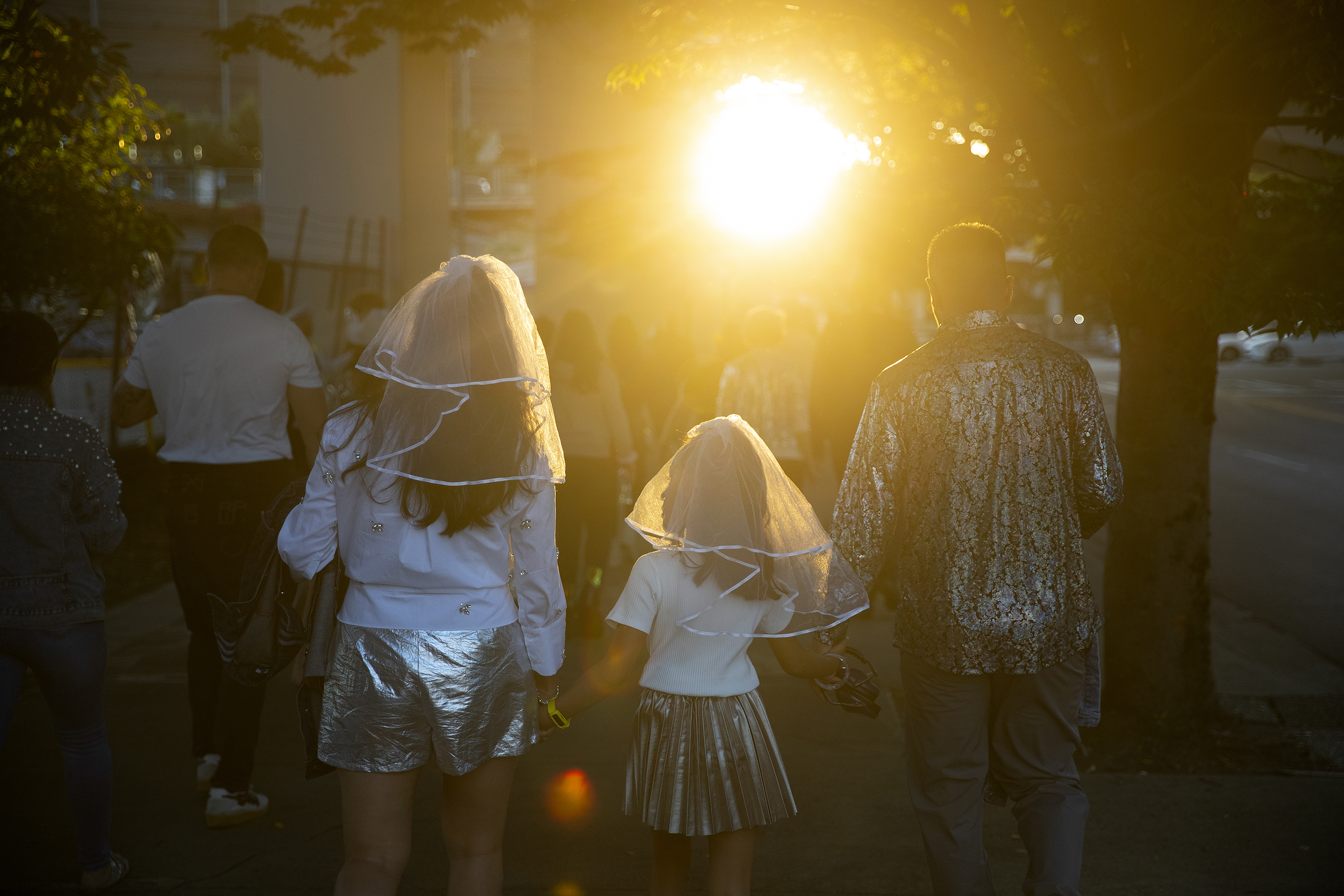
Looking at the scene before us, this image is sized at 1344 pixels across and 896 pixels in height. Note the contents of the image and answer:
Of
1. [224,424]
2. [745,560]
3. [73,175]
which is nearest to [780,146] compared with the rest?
[224,424]

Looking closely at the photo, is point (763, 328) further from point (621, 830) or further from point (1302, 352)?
point (1302, 352)

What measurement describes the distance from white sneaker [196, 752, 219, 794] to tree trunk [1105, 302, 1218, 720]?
12.8 feet

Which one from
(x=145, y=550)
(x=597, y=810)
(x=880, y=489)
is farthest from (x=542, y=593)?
(x=145, y=550)

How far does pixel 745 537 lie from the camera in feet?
9.55

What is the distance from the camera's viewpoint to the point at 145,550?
934 cm

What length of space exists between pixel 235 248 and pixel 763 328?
13.0ft

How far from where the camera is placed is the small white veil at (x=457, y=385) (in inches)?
105

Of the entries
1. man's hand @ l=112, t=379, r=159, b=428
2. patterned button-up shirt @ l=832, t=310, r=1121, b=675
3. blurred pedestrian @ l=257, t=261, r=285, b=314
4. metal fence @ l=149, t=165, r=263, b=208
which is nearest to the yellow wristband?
patterned button-up shirt @ l=832, t=310, r=1121, b=675

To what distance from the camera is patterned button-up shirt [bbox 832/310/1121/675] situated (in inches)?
119

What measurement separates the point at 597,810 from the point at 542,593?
189 cm

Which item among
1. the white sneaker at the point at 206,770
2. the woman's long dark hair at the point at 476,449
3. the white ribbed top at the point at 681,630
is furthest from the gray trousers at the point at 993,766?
the white sneaker at the point at 206,770

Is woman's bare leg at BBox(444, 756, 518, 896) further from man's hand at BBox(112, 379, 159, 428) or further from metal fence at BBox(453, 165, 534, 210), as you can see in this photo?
metal fence at BBox(453, 165, 534, 210)

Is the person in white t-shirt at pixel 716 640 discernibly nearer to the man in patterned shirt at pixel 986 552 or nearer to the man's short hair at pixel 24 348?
the man in patterned shirt at pixel 986 552

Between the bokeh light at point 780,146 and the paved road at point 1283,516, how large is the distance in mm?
4032
